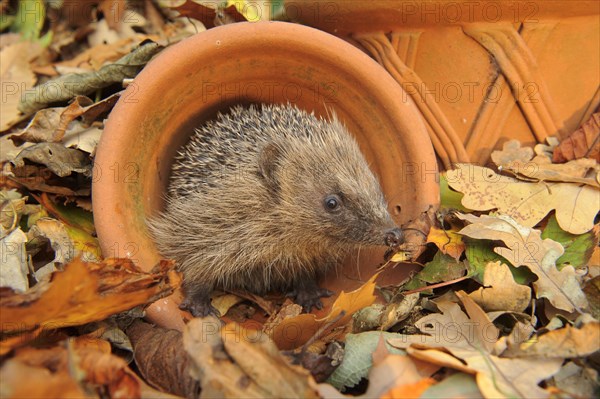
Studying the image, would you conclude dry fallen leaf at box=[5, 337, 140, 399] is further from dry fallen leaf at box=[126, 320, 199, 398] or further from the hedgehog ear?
the hedgehog ear

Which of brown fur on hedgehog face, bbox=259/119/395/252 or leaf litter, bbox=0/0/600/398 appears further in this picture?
brown fur on hedgehog face, bbox=259/119/395/252

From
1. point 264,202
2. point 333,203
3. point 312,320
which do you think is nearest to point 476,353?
point 312,320

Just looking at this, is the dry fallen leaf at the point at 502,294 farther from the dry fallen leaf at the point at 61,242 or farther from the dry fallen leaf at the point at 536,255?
the dry fallen leaf at the point at 61,242

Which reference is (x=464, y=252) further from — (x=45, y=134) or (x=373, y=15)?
(x=45, y=134)

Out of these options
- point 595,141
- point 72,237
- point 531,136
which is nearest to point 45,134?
point 72,237

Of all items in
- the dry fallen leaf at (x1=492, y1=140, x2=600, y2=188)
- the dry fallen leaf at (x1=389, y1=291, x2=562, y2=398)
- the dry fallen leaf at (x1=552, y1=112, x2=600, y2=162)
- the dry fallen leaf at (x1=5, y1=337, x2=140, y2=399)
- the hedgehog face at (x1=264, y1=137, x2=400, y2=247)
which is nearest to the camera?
the dry fallen leaf at (x1=5, y1=337, x2=140, y2=399)

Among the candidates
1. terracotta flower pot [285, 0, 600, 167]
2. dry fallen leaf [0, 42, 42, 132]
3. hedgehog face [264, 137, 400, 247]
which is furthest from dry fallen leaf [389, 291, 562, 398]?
dry fallen leaf [0, 42, 42, 132]

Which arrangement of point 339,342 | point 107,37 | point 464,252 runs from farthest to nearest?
point 107,37 → point 464,252 → point 339,342
